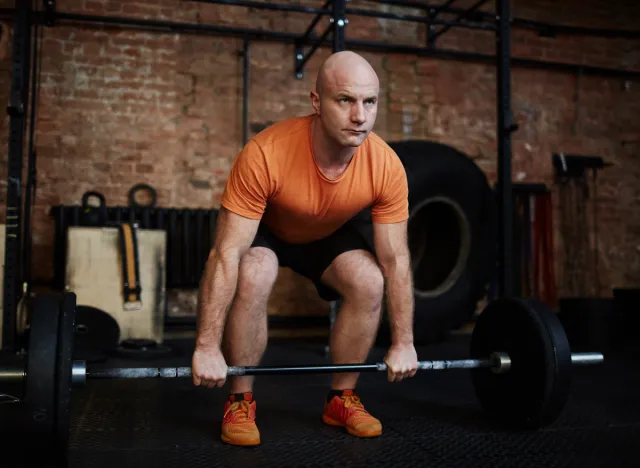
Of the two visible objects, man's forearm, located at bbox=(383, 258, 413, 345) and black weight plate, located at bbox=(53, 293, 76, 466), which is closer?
black weight plate, located at bbox=(53, 293, 76, 466)

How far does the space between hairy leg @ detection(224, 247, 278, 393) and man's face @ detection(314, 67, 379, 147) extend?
15.3 inches

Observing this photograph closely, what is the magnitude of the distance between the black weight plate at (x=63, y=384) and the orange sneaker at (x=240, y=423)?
421 millimetres

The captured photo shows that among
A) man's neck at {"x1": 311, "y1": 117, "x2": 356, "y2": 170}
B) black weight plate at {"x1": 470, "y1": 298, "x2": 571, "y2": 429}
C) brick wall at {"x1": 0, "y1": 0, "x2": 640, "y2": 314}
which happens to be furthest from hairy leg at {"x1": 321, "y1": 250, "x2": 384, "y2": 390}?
brick wall at {"x1": 0, "y1": 0, "x2": 640, "y2": 314}

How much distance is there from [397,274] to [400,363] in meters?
0.24

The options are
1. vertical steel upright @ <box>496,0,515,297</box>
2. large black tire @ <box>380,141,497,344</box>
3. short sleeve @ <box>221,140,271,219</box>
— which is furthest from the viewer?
large black tire @ <box>380,141,497,344</box>

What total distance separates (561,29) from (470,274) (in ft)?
7.33

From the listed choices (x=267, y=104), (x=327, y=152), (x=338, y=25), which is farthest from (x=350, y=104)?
(x=267, y=104)

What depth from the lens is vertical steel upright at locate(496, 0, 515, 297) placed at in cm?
281

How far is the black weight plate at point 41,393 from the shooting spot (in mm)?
1119

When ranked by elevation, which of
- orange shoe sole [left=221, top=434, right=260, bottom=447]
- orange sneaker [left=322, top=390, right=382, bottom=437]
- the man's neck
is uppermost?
the man's neck

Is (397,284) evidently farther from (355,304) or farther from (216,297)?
(216,297)

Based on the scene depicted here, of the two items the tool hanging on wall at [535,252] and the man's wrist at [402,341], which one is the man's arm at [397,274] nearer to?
the man's wrist at [402,341]

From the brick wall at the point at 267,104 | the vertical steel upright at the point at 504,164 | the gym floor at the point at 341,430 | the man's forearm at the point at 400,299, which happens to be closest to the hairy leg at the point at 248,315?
the gym floor at the point at 341,430

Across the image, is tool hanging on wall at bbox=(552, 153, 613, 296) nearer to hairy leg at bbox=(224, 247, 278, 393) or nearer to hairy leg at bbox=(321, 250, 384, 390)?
hairy leg at bbox=(321, 250, 384, 390)
